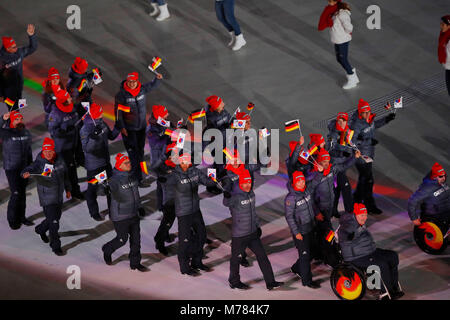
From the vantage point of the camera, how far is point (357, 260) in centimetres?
1170

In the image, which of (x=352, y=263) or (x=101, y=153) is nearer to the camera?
(x=352, y=263)

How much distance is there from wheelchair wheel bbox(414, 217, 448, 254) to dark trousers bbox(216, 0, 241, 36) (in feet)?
22.6

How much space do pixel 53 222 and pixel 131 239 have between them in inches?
47.6

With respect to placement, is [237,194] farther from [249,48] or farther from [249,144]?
[249,48]

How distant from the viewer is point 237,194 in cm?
1189

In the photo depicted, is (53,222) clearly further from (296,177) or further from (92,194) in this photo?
(296,177)

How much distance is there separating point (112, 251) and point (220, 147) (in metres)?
2.55

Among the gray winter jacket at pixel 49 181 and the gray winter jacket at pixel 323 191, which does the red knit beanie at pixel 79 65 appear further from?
the gray winter jacket at pixel 323 191

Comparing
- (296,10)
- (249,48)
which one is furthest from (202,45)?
(296,10)

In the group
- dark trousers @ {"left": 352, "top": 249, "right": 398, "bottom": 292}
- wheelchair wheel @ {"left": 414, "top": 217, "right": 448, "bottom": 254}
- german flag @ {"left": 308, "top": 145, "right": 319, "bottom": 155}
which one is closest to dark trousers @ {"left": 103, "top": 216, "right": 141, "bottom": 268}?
german flag @ {"left": 308, "top": 145, "right": 319, "bottom": 155}

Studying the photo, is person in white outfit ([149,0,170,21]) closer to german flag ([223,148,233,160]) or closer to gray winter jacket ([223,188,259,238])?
german flag ([223,148,233,160])

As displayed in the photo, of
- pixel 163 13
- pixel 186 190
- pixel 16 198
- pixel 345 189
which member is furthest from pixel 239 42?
pixel 186 190

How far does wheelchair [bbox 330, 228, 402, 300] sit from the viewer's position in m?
11.5

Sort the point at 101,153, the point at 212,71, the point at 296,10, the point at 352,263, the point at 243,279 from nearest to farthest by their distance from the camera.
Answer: the point at 352,263 < the point at 243,279 < the point at 101,153 < the point at 212,71 < the point at 296,10
